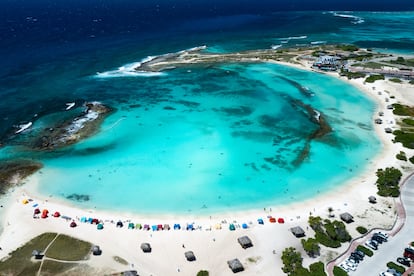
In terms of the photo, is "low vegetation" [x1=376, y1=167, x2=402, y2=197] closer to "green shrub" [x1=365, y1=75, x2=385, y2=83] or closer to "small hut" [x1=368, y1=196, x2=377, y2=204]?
"small hut" [x1=368, y1=196, x2=377, y2=204]

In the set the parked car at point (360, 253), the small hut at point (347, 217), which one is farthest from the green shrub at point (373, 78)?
the parked car at point (360, 253)

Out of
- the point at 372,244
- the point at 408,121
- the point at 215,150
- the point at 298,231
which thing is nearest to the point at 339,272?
the point at 372,244

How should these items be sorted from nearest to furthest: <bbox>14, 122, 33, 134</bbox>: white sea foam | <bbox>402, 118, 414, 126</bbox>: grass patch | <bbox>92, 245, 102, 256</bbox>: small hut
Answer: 1. <bbox>92, 245, 102, 256</bbox>: small hut
2. <bbox>402, 118, 414, 126</bbox>: grass patch
3. <bbox>14, 122, 33, 134</bbox>: white sea foam

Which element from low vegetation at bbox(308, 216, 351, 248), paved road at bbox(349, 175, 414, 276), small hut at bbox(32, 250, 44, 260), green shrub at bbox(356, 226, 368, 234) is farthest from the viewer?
green shrub at bbox(356, 226, 368, 234)

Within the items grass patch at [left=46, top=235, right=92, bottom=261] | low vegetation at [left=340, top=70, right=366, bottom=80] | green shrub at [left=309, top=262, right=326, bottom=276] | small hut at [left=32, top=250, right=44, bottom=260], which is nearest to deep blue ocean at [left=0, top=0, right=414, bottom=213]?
low vegetation at [left=340, top=70, right=366, bottom=80]

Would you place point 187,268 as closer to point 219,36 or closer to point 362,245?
point 362,245

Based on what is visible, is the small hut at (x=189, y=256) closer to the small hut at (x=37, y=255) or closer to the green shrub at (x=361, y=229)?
the small hut at (x=37, y=255)

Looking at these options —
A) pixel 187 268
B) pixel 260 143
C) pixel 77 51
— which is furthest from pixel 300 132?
pixel 77 51
